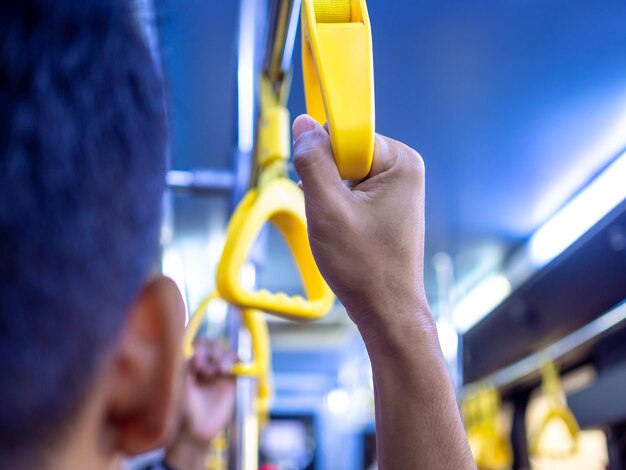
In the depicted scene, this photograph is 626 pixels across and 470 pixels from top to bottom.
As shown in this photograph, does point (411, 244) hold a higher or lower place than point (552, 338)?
lower

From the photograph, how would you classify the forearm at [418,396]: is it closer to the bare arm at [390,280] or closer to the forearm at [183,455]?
the bare arm at [390,280]

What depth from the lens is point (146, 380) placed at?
24 cm

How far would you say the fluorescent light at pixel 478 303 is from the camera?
8.23 feet

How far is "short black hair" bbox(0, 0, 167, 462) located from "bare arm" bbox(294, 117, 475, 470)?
16cm

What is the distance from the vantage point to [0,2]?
0.83 ft

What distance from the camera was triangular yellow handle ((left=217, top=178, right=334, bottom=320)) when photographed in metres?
0.61

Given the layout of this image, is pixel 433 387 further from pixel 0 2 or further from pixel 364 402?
pixel 364 402

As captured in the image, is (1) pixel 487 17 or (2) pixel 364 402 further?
(2) pixel 364 402

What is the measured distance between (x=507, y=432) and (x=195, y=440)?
3026 mm

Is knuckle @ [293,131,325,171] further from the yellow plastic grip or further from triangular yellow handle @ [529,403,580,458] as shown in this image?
triangular yellow handle @ [529,403,580,458]

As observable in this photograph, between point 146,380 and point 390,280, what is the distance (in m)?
0.22

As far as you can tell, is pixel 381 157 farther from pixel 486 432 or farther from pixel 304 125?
pixel 486 432

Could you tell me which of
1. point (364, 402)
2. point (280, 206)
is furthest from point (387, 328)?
point (364, 402)

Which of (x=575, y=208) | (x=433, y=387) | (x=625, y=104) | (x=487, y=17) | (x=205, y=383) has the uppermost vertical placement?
(x=487, y=17)
